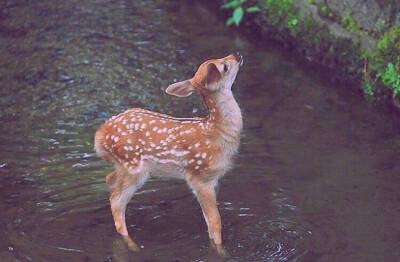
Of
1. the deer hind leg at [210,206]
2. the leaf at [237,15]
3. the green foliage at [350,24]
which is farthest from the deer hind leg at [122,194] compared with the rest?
the leaf at [237,15]

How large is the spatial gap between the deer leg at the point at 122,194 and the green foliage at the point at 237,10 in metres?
4.08

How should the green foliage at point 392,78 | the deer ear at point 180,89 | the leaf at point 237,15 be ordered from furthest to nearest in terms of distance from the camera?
the leaf at point 237,15 < the green foliage at point 392,78 < the deer ear at point 180,89

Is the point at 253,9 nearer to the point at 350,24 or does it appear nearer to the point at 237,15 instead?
the point at 237,15

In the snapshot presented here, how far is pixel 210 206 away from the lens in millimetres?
6082

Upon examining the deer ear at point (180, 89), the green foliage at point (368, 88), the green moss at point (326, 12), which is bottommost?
the green foliage at point (368, 88)

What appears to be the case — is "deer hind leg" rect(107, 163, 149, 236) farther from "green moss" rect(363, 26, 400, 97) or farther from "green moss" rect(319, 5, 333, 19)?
"green moss" rect(319, 5, 333, 19)

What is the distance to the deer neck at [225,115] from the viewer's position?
19.8ft

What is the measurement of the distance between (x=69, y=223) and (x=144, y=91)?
8.18 feet

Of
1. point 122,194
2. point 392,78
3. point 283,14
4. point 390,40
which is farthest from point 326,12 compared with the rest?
point 122,194

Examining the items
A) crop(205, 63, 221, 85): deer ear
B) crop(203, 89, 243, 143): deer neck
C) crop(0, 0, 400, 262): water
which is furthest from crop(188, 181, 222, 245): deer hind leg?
crop(205, 63, 221, 85): deer ear

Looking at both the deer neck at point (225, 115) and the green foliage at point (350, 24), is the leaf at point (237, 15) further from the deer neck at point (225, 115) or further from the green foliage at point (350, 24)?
the deer neck at point (225, 115)

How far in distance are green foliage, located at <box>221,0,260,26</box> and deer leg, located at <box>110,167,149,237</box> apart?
4.08 meters

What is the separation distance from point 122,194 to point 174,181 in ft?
2.62

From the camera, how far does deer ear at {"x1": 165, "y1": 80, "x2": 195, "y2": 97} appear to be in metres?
5.86
